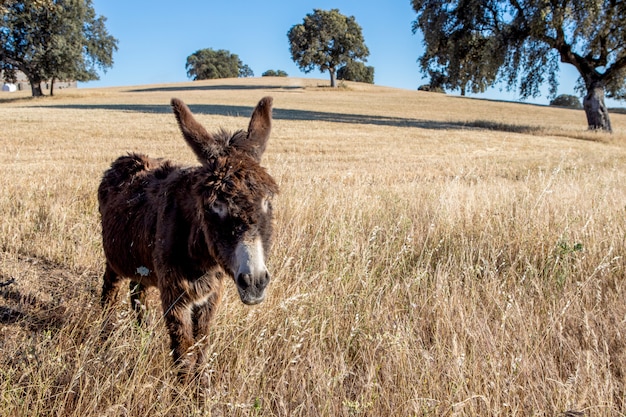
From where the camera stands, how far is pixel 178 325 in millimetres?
2953

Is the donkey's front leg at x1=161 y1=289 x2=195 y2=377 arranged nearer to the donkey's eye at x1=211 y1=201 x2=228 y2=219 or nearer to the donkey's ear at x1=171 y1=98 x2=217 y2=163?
the donkey's eye at x1=211 y1=201 x2=228 y2=219

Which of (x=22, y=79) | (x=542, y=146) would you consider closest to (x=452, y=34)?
(x=542, y=146)

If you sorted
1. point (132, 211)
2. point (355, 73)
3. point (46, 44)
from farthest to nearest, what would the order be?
point (355, 73) → point (46, 44) → point (132, 211)

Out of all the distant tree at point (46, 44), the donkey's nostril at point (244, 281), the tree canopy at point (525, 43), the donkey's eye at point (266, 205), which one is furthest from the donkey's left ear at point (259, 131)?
the distant tree at point (46, 44)

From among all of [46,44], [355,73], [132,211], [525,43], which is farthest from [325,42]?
[132,211]

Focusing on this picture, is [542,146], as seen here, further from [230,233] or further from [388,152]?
[230,233]

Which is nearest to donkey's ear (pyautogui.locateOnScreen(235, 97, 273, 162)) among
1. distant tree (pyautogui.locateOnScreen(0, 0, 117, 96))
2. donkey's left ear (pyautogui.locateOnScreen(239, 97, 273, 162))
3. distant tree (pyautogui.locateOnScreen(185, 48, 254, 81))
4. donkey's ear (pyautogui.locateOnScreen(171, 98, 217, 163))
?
donkey's left ear (pyautogui.locateOnScreen(239, 97, 273, 162))

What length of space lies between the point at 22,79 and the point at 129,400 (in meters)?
83.0

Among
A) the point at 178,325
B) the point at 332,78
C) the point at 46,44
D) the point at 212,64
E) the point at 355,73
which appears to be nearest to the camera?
the point at 178,325

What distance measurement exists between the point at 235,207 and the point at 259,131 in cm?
90

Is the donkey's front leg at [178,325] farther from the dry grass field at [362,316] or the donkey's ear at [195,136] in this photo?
the donkey's ear at [195,136]

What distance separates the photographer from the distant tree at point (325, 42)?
7400cm

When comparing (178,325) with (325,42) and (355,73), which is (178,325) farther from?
(355,73)

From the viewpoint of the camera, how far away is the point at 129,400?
2.50 m
